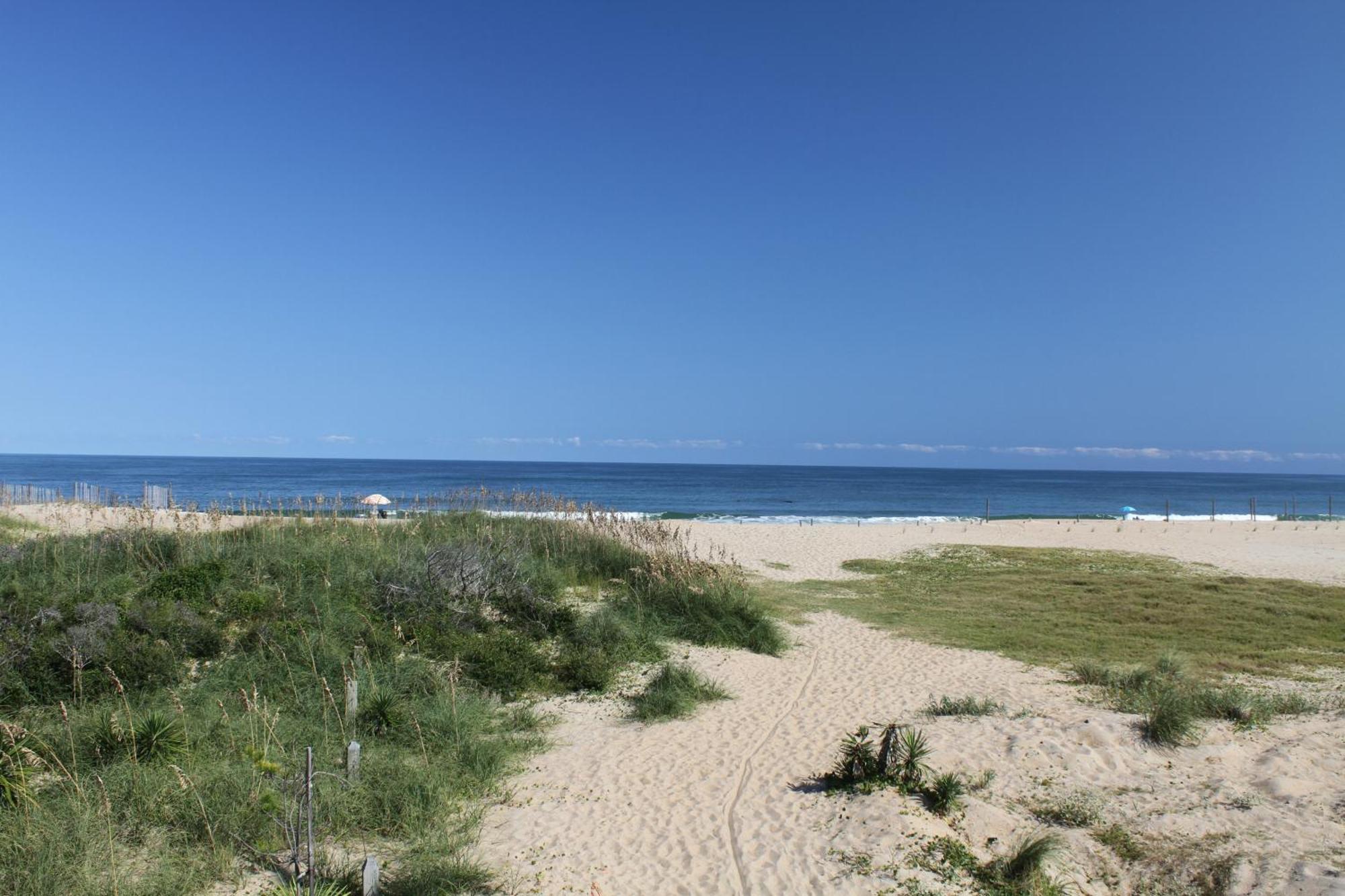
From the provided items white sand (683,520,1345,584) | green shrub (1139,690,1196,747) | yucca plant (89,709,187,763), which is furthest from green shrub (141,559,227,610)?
white sand (683,520,1345,584)

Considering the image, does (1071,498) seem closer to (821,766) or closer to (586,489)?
(586,489)

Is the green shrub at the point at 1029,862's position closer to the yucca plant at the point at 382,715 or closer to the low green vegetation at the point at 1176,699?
the low green vegetation at the point at 1176,699

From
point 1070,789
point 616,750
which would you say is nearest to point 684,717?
point 616,750

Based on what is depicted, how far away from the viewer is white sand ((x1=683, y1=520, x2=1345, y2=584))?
21.8 m

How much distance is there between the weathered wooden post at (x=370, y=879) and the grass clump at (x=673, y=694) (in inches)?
160

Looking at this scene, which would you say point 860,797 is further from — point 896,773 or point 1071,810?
point 1071,810

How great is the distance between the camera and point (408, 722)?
7.27 meters

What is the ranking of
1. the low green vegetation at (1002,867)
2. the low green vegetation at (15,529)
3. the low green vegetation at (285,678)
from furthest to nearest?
the low green vegetation at (15,529)
the low green vegetation at (285,678)
the low green vegetation at (1002,867)

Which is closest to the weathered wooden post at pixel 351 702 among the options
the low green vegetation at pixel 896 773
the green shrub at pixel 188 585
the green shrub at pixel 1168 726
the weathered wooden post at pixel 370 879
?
the weathered wooden post at pixel 370 879

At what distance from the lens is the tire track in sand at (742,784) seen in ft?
17.2

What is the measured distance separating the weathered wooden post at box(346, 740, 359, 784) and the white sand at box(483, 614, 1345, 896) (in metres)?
1.16

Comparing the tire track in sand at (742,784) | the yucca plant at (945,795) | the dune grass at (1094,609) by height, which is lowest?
the dune grass at (1094,609)

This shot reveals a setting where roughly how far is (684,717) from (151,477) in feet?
297

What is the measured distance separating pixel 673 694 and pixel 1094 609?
10710 mm
